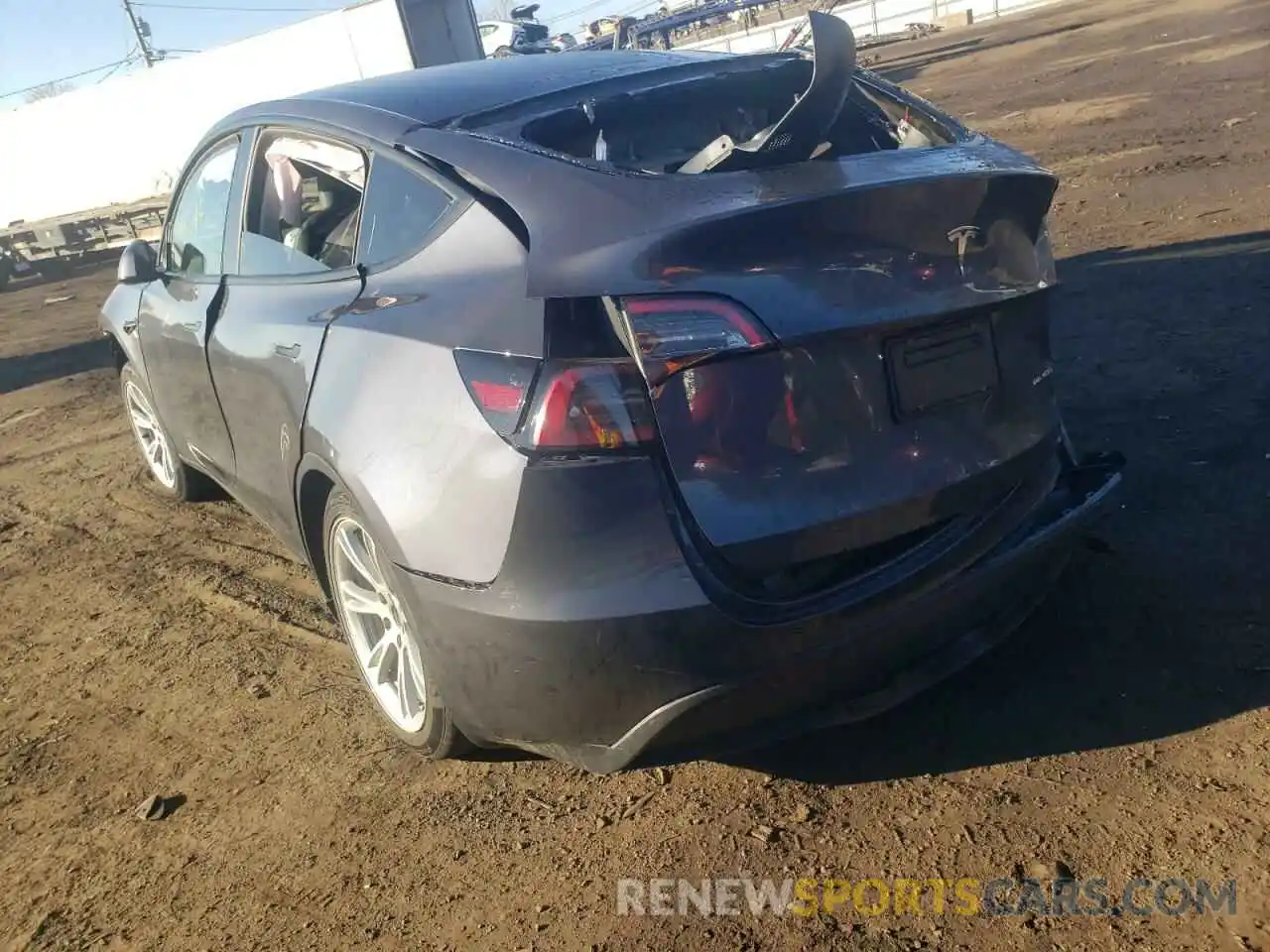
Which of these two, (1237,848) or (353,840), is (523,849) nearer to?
(353,840)

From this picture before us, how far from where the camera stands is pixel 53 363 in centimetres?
1077

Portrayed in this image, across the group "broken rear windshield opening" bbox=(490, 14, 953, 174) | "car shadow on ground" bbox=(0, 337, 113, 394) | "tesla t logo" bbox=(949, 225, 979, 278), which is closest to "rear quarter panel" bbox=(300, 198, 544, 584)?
"broken rear windshield opening" bbox=(490, 14, 953, 174)

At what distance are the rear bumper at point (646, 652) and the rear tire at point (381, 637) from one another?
17cm

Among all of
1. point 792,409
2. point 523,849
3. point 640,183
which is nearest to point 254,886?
point 523,849

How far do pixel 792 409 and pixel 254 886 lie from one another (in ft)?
5.78

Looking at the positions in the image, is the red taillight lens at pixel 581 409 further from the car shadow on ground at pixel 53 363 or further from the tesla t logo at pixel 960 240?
the car shadow on ground at pixel 53 363

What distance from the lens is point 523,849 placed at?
272cm

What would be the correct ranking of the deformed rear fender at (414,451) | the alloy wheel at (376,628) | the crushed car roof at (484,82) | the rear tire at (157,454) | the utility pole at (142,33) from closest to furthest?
the deformed rear fender at (414,451), the alloy wheel at (376,628), the crushed car roof at (484,82), the rear tire at (157,454), the utility pole at (142,33)

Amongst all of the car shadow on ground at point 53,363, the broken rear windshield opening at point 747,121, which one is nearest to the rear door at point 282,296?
the broken rear windshield opening at point 747,121

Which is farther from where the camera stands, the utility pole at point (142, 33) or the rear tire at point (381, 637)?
the utility pole at point (142, 33)

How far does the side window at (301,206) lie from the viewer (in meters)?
3.17

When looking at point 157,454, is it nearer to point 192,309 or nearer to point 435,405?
point 192,309

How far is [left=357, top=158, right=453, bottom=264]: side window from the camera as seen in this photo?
110 inches

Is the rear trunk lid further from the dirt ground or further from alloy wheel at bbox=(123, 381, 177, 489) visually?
alloy wheel at bbox=(123, 381, 177, 489)
